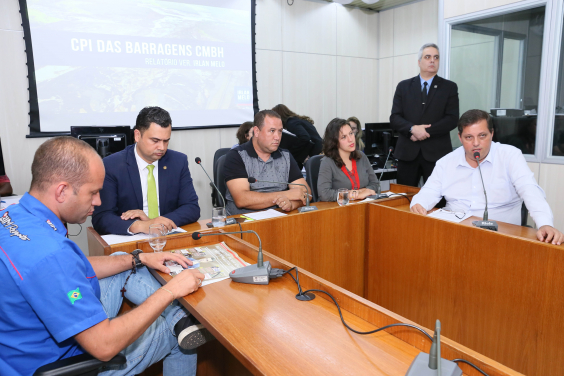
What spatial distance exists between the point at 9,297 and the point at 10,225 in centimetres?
19

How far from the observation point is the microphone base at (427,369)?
851mm

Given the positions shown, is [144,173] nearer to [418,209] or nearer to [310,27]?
[418,209]

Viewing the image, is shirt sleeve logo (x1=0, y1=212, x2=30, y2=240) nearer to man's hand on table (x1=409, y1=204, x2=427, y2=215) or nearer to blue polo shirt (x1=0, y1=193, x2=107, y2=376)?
blue polo shirt (x1=0, y1=193, x2=107, y2=376)

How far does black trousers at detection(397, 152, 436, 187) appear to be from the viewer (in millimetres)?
3484

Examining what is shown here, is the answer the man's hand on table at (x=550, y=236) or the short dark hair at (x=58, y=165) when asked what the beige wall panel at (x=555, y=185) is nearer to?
the man's hand on table at (x=550, y=236)

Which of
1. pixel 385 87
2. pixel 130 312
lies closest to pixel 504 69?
pixel 385 87

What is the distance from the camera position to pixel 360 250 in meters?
2.52

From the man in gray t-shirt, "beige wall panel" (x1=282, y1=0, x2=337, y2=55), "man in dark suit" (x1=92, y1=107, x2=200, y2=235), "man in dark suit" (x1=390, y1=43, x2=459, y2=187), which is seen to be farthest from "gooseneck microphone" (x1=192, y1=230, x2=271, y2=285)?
"beige wall panel" (x1=282, y1=0, x2=337, y2=55)

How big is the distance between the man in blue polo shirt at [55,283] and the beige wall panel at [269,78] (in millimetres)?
4098

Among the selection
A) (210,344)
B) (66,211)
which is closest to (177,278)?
(66,211)

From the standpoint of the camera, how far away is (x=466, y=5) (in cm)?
396

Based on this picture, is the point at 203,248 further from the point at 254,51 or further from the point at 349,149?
the point at 254,51

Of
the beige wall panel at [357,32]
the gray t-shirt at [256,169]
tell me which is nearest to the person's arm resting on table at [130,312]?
the gray t-shirt at [256,169]

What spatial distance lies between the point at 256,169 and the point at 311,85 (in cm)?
309
